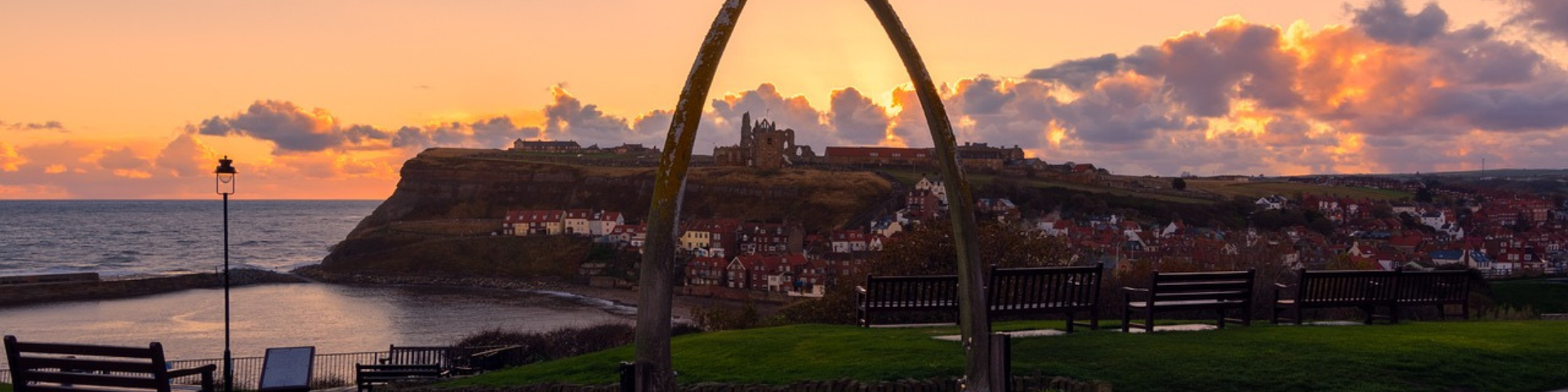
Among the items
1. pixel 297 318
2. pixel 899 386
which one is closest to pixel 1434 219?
pixel 297 318

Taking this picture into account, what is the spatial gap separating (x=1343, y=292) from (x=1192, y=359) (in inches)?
190

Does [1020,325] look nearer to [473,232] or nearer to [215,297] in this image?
[215,297]

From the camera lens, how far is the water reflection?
2116 inches

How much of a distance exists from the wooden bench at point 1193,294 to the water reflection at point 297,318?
4197cm

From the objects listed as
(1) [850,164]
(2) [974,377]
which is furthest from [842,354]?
(1) [850,164]

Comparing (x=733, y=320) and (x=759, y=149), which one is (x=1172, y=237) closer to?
(x=733, y=320)

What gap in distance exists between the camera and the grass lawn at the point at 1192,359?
895 cm

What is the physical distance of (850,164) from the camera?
601 ft

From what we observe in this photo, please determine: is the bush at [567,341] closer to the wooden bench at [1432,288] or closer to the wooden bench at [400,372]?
the wooden bench at [400,372]

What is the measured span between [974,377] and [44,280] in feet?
305

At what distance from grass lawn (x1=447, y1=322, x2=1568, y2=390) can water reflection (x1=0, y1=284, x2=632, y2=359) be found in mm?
39658

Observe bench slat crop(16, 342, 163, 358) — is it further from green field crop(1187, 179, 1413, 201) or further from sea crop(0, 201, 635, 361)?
green field crop(1187, 179, 1413, 201)

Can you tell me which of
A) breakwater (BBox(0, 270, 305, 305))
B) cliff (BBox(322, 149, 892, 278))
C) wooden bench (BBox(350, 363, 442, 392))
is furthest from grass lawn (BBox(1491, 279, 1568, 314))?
breakwater (BBox(0, 270, 305, 305))

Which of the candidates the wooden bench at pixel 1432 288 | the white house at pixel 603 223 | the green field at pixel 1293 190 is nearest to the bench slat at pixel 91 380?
the wooden bench at pixel 1432 288
